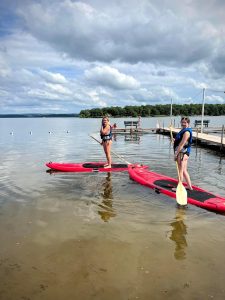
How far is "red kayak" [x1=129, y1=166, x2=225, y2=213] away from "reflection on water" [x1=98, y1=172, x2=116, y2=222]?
1.18 meters

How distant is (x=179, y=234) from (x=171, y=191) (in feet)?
8.65

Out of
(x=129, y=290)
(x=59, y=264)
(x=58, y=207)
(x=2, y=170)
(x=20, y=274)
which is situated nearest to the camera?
(x=129, y=290)

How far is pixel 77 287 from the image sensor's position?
434 centimetres

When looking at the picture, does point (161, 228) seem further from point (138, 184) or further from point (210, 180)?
point (210, 180)

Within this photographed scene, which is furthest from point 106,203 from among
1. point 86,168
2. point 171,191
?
point 86,168

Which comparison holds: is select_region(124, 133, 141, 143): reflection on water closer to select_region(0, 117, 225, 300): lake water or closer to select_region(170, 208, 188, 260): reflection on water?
select_region(0, 117, 225, 300): lake water

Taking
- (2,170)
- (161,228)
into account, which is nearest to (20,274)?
(161,228)

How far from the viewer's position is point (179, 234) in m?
6.21

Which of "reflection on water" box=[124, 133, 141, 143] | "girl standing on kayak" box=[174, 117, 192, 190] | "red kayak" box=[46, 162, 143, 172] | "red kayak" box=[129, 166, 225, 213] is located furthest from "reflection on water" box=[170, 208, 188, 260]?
"reflection on water" box=[124, 133, 141, 143]

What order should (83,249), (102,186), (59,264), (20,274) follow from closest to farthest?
1. (20,274)
2. (59,264)
3. (83,249)
4. (102,186)

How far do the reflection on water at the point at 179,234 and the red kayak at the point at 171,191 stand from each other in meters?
0.66

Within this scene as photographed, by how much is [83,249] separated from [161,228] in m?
1.96

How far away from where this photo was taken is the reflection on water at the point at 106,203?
288 inches

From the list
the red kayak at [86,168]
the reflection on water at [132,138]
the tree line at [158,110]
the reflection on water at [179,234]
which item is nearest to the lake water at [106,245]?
the reflection on water at [179,234]
